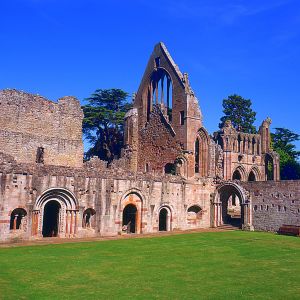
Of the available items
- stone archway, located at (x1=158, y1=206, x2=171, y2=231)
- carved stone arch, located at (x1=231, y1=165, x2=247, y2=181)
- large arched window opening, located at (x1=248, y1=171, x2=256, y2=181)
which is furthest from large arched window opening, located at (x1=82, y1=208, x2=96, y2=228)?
large arched window opening, located at (x1=248, y1=171, x2=256, y2=181)

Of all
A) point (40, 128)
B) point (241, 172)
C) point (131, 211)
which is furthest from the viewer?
point (241, 172)

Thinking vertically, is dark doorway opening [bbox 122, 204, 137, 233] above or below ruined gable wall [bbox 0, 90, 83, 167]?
below

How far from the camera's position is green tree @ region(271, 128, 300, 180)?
Result: 5584 cm

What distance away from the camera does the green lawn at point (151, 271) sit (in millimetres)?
11445

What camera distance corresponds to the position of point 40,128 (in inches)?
1302

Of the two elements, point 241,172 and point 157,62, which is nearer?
point 157,62

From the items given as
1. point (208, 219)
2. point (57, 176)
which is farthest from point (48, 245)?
point (208, 219)

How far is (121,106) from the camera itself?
5341 cm

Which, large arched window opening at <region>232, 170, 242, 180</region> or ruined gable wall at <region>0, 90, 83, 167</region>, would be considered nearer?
ruined gable wall at <region>0, 90, 83, 167</region>

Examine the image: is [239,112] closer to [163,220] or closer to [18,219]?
[163,220]

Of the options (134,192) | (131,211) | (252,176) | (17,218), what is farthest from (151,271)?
(252,176)

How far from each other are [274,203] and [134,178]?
11227mm

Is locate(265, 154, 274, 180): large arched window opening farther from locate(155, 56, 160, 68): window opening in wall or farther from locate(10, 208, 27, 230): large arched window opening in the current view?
locate(10, 208, 27, 230): large arched window opening

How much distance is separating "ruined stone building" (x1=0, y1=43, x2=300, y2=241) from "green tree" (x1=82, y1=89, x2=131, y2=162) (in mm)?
6179
